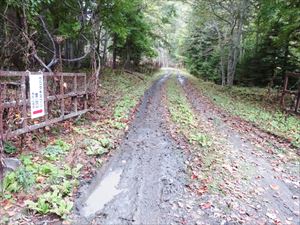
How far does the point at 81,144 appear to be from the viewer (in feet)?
20.8

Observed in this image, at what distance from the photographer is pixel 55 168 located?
5.05m

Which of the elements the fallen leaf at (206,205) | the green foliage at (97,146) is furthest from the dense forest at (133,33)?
the fallen leaf at (206,205)

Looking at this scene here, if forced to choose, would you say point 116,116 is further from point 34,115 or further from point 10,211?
point 10,211

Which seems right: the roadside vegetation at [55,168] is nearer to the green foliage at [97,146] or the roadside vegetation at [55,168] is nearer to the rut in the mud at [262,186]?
the green foliage at [97,146]

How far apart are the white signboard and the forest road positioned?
1.72 m

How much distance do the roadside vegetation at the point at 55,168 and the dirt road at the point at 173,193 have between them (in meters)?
0.27

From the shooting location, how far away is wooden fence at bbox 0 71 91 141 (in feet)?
16.7

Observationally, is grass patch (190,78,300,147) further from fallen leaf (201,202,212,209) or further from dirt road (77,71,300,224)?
fallen leaf (201,202,212,209)

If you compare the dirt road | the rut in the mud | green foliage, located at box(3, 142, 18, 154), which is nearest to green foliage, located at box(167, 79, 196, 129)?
the rut in the mud

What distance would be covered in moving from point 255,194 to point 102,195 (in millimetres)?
2699

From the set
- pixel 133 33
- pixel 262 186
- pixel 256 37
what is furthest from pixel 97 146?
pixel 256 37

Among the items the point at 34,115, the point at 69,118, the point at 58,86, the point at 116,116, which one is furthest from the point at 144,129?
the point at 34,115

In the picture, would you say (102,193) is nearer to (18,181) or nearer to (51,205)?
(51,205)

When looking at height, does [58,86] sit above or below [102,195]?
above
